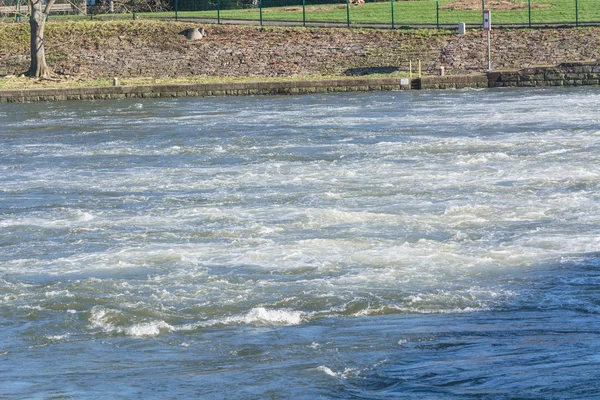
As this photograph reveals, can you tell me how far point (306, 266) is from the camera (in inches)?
499

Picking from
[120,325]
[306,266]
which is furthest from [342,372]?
[306,266]

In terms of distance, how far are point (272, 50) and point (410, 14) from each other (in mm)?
9816

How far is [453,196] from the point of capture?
1692 centimetres

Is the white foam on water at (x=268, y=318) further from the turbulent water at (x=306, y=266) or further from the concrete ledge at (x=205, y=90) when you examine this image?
the concrete ledge at (x=205, y=90)

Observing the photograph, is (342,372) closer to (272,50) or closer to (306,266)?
(306,266)

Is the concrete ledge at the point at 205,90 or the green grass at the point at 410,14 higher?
the green grass at the point at 410,14

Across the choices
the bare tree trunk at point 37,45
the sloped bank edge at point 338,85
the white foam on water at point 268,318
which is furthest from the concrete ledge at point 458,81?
the white foam on water at point 268,318

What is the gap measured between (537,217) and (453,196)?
2078 millimetres

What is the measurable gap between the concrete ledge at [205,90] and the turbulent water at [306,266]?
12.6m

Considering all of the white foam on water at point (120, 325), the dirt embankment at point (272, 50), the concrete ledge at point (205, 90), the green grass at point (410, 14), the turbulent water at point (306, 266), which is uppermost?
the green grass at point (410, 14)

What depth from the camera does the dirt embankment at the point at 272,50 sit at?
41812 millimetres

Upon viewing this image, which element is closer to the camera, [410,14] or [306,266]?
[306,266]

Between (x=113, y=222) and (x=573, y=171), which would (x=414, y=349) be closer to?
(x=113, y=222)

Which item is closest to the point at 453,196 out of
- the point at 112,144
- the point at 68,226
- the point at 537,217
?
the point at 537,217
